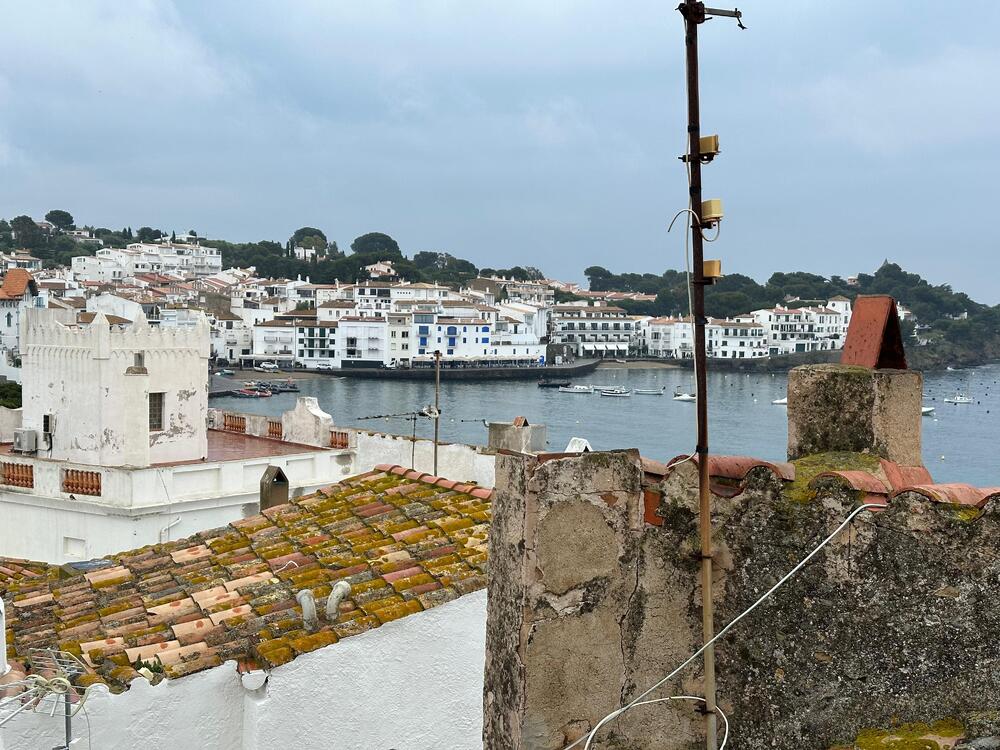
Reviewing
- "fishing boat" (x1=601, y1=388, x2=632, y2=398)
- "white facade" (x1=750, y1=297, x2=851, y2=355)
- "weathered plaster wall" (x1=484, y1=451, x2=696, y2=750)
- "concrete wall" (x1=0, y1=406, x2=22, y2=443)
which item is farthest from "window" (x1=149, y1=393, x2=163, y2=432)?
"white facade" (x1=750, y1=297, x2=851, y2=355)

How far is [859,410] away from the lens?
4090 millimetres

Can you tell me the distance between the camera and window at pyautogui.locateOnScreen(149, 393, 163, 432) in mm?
19156

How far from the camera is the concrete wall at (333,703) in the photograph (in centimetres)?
560

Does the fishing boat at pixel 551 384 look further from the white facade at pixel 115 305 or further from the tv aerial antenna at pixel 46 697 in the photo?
the tv aerial antenna at pixel 46 697

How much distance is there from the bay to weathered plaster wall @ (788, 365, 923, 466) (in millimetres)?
56602

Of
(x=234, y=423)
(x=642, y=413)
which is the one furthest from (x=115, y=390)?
(x=642, y=413)

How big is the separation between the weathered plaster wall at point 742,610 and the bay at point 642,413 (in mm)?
56993

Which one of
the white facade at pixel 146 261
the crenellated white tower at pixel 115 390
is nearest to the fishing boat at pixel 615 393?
the white facade at pixel 146 261

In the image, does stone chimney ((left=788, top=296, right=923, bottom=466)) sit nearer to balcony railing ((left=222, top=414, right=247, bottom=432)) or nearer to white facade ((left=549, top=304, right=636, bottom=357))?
balcony railing ((left=222, top=414, right=247, bottom=432))

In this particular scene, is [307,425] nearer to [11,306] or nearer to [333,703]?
[333,703]

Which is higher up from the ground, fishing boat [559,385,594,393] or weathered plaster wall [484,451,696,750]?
weathered plaster wall [484,451,696,750]

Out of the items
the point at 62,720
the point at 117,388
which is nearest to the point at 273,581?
the point at 62,720

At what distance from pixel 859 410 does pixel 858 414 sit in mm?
16

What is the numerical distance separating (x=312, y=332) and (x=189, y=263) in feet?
230
